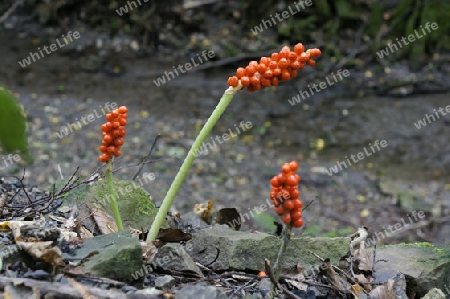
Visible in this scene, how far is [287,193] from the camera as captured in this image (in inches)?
57.8

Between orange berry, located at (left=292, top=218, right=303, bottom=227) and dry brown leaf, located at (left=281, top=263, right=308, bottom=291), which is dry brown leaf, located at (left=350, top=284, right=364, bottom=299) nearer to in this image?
dry brown leaf, located at (left=281, top=263, right=308, bottom=291)

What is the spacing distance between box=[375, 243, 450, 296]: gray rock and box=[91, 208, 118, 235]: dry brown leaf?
1099 millimetres

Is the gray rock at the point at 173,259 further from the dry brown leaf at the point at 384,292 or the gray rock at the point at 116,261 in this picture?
the dry brown leaf at the point at 384,292

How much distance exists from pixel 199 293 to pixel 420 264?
110cm

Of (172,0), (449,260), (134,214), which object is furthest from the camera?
(172,0)

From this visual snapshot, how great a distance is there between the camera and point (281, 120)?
8438mm

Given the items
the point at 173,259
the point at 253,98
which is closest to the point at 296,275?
the point at 173,259

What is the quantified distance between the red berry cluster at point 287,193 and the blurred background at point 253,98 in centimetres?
308

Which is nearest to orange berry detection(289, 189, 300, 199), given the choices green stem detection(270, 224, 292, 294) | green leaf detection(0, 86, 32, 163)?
green stem detection(270, 224, 292, 294)

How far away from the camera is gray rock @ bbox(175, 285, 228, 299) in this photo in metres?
1.58

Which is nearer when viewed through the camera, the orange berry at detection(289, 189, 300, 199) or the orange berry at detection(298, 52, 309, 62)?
the orange berry at detection(289, 189, 300, 199)

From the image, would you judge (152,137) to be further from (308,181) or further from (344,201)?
(344,201)

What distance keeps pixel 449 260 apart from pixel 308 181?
4.24m

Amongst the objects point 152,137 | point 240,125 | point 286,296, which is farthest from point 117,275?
point 240,125
